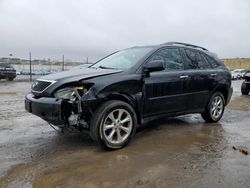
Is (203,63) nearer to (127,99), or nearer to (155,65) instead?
(155,65)

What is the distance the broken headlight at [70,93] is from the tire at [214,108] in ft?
10.6

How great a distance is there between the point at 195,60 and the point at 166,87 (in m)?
1.27

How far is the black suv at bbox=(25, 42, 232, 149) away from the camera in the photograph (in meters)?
4.21

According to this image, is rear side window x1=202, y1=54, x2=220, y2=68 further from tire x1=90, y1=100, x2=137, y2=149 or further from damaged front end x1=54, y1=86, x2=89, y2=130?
damaged front end x1=54, y1=86, x2=89, y2=130

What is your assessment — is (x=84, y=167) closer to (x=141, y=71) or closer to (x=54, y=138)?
(x=54, y=138)

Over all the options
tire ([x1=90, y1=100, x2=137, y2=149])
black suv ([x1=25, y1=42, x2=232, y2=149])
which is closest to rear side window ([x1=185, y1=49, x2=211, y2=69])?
black suv ([x1=25, y1=42, x2=232, y2=149])

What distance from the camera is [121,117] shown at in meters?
4.55

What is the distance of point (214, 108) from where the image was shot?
6.48 metres

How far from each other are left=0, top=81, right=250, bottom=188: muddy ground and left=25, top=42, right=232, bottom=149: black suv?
405mm

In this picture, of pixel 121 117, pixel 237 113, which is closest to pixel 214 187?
pixel 121 117

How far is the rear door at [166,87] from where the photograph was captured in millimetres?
4985

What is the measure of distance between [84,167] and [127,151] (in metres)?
0.87

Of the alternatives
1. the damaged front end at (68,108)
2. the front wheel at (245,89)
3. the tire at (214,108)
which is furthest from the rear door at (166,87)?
the front wheel at (245,89)

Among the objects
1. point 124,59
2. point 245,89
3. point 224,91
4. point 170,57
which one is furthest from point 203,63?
point 245,89
